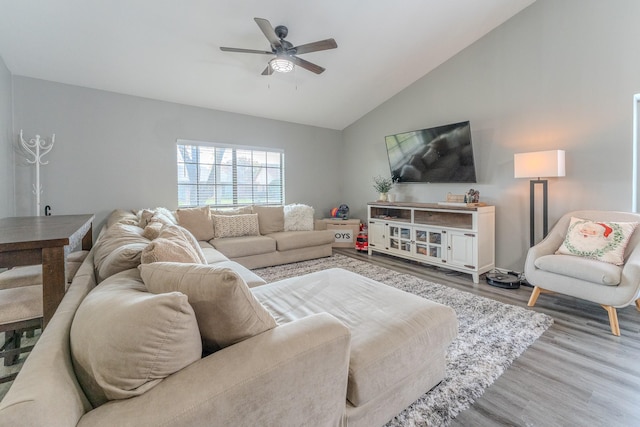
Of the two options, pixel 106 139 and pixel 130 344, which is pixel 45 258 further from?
pixel 106 139

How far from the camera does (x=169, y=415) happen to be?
734 millimetres

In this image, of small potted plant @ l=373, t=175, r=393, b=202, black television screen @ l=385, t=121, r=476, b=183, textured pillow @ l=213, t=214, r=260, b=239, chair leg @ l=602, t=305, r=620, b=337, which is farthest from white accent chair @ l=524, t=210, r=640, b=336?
textured pillow @ l=213, t=214, r=260, b=239

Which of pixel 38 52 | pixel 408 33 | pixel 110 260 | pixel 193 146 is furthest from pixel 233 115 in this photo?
pixel 110 260

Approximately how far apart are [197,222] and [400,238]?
2.97m

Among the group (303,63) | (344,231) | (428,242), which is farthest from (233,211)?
(428,242)

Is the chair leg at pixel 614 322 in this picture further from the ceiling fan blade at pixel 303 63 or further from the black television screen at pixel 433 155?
the ceiling fan blade at pixel 303 63

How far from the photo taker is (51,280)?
129cm

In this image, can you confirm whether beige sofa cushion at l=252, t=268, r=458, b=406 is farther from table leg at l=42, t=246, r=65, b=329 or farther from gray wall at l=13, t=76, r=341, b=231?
gray wall at l=13, t=76, r=341, b=231

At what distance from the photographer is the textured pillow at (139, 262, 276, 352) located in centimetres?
95

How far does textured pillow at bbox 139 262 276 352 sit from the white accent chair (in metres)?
2.65

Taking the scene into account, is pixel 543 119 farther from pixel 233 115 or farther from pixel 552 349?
pixel 233 115

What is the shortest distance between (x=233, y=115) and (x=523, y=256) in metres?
4.77

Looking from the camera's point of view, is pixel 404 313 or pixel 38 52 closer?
pixel 404 313

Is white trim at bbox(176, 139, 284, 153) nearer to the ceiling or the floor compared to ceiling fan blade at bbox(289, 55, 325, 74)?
nearer to the floor
